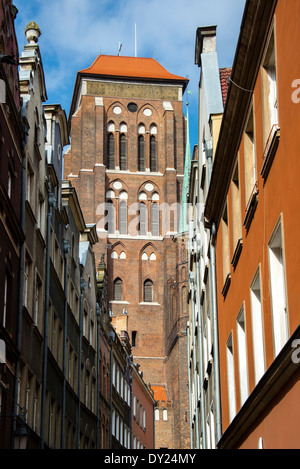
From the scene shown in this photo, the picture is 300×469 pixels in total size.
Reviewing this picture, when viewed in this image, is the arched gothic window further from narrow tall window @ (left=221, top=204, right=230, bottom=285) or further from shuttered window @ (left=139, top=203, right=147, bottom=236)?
narrow tall window @ (left=221, top=204, right=230, bottom=285)

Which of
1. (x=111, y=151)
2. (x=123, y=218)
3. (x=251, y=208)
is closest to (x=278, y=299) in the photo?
(x=251, y=208)

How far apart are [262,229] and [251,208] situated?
0.92m

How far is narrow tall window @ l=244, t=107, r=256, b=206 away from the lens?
49.8 feet

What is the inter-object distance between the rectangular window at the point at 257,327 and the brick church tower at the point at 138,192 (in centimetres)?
6506

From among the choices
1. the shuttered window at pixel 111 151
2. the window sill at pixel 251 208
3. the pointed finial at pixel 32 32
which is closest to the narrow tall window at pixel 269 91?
the window sill at pixel 251 208

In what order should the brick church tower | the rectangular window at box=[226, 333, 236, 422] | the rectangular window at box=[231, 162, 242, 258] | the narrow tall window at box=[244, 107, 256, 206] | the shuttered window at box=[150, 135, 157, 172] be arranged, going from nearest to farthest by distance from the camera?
the narrow tall window at box=[244, 107, 256, 206]
the rectangular window at box=[231, 162, 242, 258]
the rectangular window at box=[226, 333, 236, 422]
the brick church tower
the shuttered window at box=[150, 135, 157, 172]

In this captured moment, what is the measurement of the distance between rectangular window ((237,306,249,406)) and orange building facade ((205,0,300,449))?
0.07ft

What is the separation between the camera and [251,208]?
1443 centimetres

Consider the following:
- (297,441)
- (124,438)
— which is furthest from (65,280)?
Result: (124,438)

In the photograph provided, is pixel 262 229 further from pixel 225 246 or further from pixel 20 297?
pixel 20 297

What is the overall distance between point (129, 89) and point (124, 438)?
53.0 meters

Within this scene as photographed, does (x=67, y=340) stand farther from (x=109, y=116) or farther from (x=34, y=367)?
(x=109, y=116)

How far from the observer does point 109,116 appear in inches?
3649

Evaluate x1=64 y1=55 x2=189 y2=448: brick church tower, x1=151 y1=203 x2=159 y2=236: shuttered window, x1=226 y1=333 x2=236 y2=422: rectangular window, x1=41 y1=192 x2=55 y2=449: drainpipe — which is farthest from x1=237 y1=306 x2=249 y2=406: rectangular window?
x1=151 y1=203 x2=159 y2=236: shuttered window
